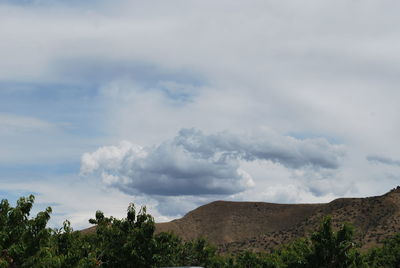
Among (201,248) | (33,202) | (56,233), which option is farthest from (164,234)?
(201,248)

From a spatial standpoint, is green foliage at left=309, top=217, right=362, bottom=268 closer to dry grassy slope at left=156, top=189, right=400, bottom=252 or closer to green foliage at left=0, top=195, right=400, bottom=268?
green foliage at left=0, top=195, right=400, bottom=268

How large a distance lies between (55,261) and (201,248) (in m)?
44.7

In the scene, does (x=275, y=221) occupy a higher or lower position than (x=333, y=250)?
higher

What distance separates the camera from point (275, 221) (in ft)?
493

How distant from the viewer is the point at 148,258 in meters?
34.9

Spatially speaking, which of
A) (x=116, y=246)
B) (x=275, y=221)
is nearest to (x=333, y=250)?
(x=116, y=246)

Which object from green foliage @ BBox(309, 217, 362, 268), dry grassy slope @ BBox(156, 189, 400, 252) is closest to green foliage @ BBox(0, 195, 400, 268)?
green foliage @ BBox(309, 217, 362, 268)

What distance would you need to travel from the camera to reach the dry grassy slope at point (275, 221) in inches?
4382

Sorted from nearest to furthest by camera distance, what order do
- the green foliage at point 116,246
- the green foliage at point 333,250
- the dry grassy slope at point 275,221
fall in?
the green foliage at point 116,246 → the green foliage at point 333,250 → the dry grassy slope at point 275,221

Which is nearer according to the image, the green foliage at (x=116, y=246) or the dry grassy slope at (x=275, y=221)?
the green foliage at (x=116, y=246)

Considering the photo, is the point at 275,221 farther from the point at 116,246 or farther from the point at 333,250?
the point at 116,246

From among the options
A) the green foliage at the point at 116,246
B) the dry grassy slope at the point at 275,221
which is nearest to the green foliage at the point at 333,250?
the green foliage at the point at 116,246

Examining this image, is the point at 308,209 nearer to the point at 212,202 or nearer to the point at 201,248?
the point at 212,202

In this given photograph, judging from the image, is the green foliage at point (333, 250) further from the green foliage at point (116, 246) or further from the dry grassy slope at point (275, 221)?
the dry grassy slope at point (275, 221)
